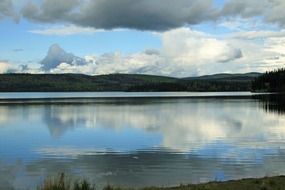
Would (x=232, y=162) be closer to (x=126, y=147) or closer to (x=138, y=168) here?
(x=138, y=168)

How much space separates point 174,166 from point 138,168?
6.03 feet

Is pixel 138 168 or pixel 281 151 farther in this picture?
pixel 281 151

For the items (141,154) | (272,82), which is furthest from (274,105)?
(272,82)

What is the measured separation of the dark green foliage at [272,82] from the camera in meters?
167

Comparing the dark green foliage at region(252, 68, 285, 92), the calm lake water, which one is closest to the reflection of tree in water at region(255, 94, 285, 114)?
the calm lake water

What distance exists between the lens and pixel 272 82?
17488 centimetres

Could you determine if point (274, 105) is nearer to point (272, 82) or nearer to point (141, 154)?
point (141, 154)

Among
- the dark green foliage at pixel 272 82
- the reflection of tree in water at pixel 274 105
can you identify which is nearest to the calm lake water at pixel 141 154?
the reflection of tree in water at pixel 274 105

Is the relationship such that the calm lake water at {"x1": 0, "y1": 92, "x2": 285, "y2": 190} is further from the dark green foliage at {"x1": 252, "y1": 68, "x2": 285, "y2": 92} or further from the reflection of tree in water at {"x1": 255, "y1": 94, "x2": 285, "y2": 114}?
the dark green foliage at {"x1": 252, "y1": 68, "x2": 285, "y2": 92}

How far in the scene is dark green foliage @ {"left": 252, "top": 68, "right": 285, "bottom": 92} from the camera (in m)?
167

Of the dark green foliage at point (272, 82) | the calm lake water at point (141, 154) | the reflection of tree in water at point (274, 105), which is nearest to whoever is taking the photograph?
the calm lake water at point (141, 154)

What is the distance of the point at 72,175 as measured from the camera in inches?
781

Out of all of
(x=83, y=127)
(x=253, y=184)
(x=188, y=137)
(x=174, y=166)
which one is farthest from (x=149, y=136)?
(x=253, y=184)

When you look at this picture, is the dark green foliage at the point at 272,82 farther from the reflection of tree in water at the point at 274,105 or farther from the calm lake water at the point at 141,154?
the calm lake water at the point at 141,154
